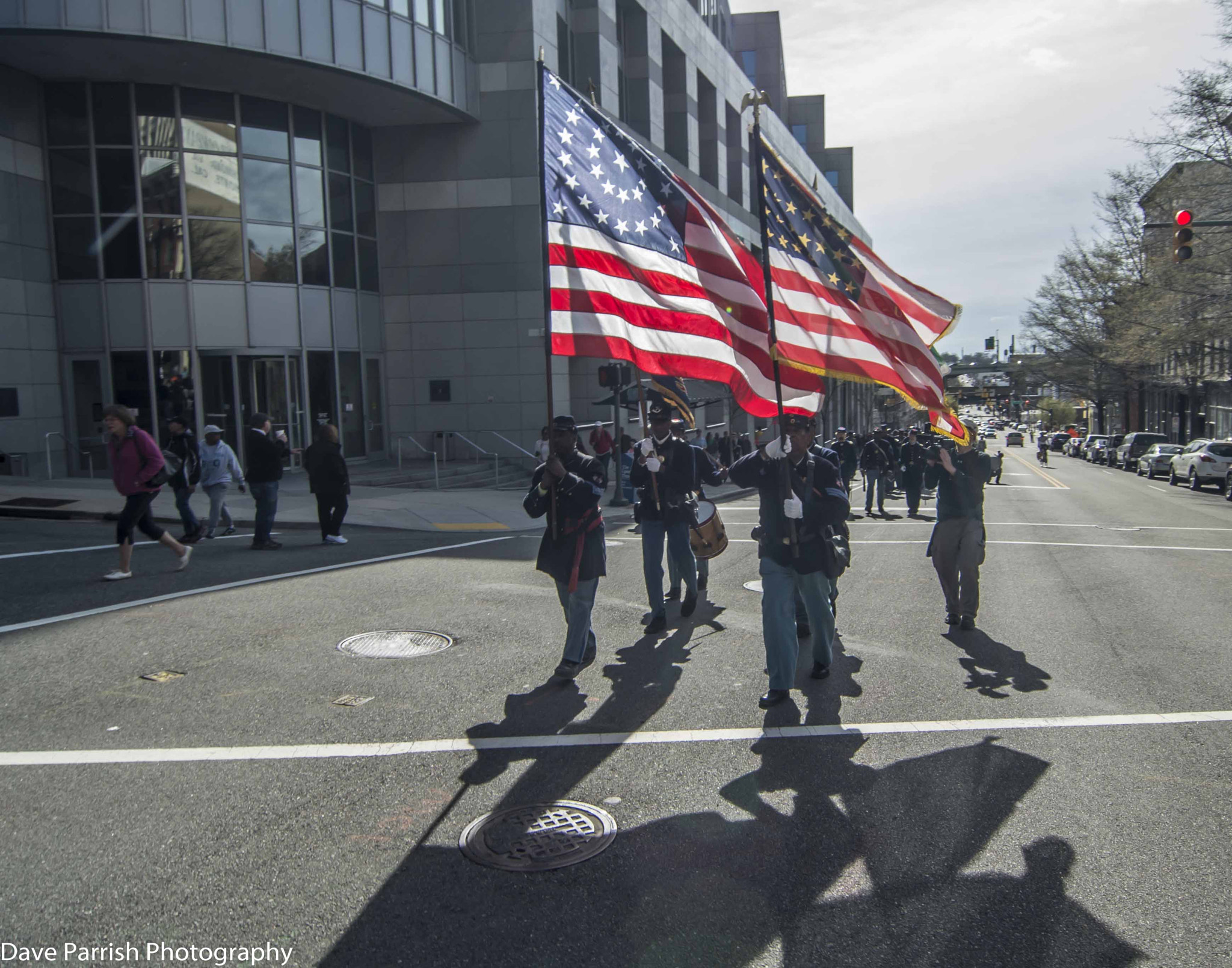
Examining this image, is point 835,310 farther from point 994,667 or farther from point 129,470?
point 129,470

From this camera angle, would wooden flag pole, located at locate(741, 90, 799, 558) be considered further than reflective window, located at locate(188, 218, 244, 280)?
No

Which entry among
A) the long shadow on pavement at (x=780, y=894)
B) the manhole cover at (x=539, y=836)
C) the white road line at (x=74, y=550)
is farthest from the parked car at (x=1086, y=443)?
the manhole cover at (x=539, y=836)

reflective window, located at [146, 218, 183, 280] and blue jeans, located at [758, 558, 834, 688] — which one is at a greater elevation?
reflective window, located at [146, 218, 183, 280]

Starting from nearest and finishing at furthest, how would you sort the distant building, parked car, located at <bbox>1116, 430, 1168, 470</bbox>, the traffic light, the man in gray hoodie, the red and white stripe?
the red and white stripe → the man in gray hoodie → the traffic light → the distant building → parked car, located at <bbox>1116, 430, 1168, 470</bbox>

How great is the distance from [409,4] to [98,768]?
22540mm

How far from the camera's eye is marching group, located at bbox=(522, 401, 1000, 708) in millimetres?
6223

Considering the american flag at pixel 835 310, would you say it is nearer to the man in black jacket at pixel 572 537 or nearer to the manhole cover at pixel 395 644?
the man in black jacket at pixel 572 537

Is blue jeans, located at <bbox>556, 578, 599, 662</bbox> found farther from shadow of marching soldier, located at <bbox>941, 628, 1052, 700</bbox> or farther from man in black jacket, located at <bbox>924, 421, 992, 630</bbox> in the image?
man in black jacket, located at <bbox>924, 421, 992, 630</bbox>

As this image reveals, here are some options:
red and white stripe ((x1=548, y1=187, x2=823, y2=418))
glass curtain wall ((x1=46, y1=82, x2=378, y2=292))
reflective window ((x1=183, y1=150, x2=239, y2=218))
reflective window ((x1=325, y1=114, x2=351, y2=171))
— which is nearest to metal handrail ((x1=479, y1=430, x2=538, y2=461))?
glass curtain wall ((x1=46, y1=82, x2=378, y2=292))

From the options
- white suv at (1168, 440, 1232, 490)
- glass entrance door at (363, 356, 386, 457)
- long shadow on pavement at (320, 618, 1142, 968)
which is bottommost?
white suv at (1168, 440, 1232, 490)

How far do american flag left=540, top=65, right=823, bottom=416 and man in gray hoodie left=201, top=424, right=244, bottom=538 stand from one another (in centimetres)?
831

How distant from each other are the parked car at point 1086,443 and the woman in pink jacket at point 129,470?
55.0m

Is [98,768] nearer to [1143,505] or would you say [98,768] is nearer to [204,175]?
[204,175]

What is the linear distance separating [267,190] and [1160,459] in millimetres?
32991
